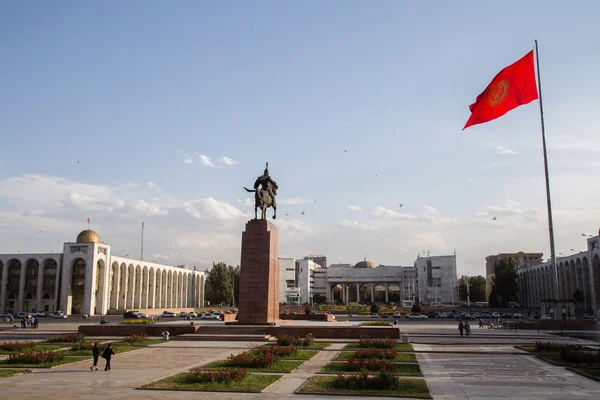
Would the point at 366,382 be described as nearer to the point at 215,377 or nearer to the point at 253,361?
the point at 215,377

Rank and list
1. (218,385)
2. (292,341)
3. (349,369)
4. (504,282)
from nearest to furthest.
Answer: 1. (218,385)
2. (349,369)
3. (292,341)
4. (504,282)

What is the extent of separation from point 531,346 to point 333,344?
964cm

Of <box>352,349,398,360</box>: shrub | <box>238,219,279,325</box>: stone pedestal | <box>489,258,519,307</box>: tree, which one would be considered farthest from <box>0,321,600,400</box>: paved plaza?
<box>489,258,519,307</box>: tree

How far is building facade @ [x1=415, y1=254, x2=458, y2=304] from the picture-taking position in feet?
393

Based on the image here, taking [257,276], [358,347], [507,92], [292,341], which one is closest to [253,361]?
[292,341]

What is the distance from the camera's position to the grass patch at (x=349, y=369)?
56.1 feet

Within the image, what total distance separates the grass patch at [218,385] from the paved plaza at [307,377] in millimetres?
329

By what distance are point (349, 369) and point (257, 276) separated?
14.5m

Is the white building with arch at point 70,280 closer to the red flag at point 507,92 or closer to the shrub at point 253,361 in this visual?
the shrub at point 253,361

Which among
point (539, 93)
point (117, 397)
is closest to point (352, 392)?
point (117, 397)

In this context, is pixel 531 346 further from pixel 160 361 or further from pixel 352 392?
pixel 160 361

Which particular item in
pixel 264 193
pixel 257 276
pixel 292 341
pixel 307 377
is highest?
pixel 264 193

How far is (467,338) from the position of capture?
32156mm

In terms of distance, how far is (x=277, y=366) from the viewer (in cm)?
1834
